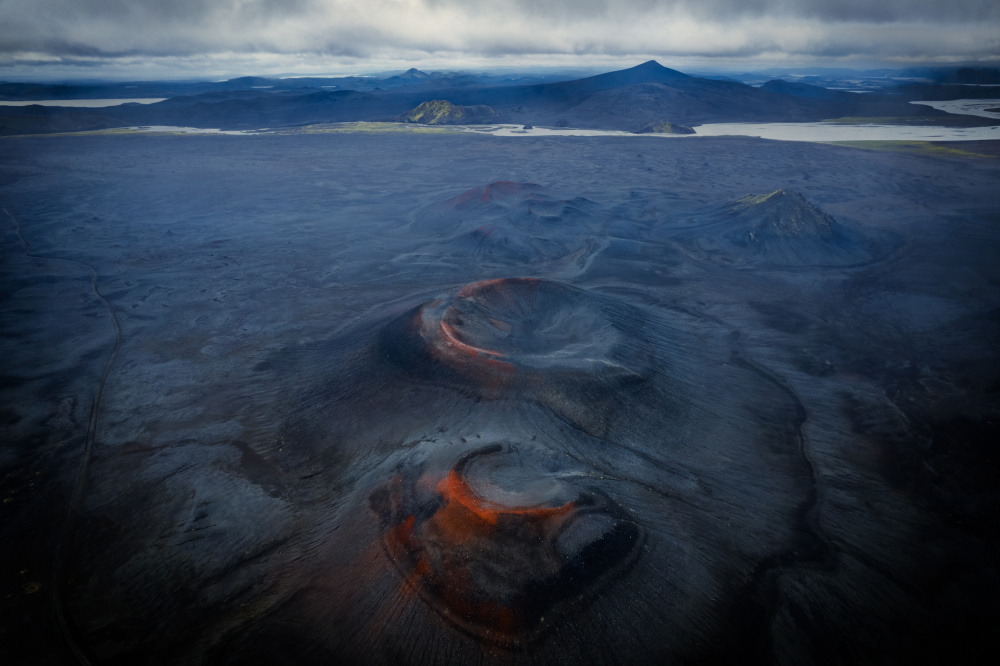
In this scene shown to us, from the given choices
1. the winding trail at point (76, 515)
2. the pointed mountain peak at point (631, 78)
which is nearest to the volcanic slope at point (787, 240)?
the winding trail at point (76, 515)

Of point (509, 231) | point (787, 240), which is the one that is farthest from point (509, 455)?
point (787, 240)

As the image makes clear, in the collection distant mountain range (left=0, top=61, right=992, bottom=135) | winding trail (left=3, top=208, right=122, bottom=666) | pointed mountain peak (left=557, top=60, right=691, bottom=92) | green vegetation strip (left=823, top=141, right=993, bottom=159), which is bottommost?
winding trail (left=3, top=208, right=122, bottom=666)

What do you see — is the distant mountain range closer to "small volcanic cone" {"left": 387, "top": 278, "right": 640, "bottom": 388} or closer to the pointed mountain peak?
the pointed mountain peak

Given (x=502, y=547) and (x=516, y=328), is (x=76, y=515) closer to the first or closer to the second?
(x=502, y=547)

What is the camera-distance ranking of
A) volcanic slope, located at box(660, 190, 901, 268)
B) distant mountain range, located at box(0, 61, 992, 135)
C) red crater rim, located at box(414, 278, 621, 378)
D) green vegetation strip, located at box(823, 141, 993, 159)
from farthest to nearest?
1. distant mountain range, located at box(0, 61, 992, 135)
2. green vegetation strip, located at box(823, 141, 993, 159)
3. volcanic slope, located at box(660, 190, 901, 268)
4. red crater rim, located at box(414, 278, 621, 378)

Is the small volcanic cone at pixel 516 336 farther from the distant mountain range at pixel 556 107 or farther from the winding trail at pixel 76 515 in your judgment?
the distant mountain range at pixel 556 107

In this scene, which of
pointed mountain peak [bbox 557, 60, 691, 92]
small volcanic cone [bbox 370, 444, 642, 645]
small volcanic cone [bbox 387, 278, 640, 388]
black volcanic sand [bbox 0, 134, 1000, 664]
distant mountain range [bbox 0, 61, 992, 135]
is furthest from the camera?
pointed mountain peak [bbox 557, 60, 691, 92]

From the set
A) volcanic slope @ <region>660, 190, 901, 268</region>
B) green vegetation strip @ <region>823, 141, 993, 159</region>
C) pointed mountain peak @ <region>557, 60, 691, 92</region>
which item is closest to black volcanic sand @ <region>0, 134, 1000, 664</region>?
volcanic slope @ <region>660, 190, 901, 268</region>
